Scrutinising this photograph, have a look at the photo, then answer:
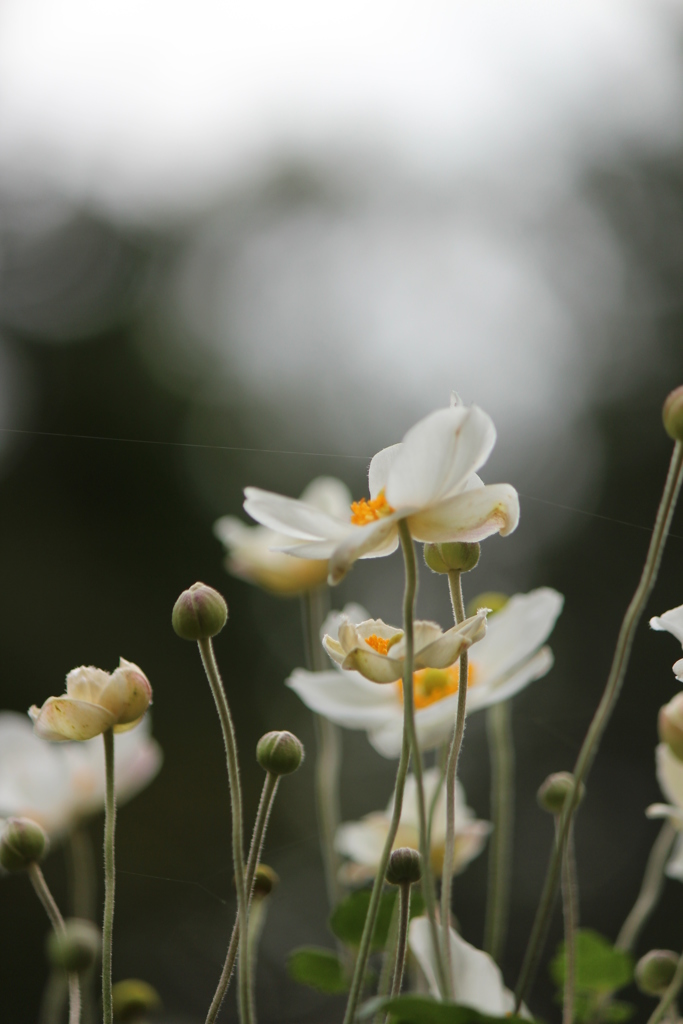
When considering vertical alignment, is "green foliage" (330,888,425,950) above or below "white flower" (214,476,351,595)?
below

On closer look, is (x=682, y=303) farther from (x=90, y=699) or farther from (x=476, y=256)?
(x=90, y=699)

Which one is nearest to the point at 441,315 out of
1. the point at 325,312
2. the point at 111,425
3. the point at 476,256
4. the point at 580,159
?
the point at 476,256

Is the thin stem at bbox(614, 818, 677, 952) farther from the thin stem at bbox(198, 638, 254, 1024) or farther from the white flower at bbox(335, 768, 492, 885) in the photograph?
the thin stem at bbox(198, 638, 254, 1024)

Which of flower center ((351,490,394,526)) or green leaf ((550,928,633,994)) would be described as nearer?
flower center ((351,490,394,526))

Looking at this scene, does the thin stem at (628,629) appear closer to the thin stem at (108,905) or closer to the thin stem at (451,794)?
the thin stem at (451,794)

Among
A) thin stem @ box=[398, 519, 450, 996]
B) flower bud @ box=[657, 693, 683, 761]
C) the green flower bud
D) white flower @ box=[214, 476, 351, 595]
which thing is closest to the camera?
thin stem @ box=[398, 519, 450, 996]

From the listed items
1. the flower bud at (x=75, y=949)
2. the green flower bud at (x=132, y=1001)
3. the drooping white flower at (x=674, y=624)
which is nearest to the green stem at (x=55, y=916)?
the flower bud at (x=75, y=949)

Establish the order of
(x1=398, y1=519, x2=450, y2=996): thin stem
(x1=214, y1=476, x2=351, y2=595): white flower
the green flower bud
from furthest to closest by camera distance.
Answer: (x1=214, y1=476, x2=351, y2=595): white flower
the green flower bud
(x1=398, y1=519, x2=450, y2=996): thin stem

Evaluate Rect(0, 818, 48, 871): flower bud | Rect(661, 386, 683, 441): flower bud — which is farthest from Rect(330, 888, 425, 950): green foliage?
Rect(661, 386, 683, 441): flower bud
